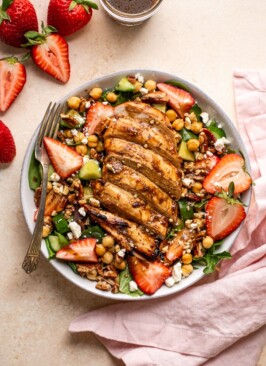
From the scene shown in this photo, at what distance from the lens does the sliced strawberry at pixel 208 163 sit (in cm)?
404

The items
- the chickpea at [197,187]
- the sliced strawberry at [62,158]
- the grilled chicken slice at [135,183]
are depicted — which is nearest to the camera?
the grilled chicken slice at [135,183]

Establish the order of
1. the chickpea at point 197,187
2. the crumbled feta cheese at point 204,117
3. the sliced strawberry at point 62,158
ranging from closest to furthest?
the sliced strawberry at point 62,158
the chickpea at point 197,187
the crumbled feta cheese at point 204,117

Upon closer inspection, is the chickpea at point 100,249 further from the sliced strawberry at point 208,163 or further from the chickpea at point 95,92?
the chickpea at point 95,92

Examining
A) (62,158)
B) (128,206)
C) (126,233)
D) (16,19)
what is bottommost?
(126,233)

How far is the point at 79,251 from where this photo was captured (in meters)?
3.88

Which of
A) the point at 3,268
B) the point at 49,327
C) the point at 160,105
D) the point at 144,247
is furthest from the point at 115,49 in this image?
the point at 49,327

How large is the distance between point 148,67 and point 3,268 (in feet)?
5.65

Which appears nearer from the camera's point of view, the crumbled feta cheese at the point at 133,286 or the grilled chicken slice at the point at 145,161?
the grilled chicken slice at the point at 145,161

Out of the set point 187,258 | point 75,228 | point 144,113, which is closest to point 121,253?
point 75,228

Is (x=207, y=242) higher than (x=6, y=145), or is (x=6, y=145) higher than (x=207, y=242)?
(x=6, y=145)

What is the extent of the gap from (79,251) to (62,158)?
60 centimetres

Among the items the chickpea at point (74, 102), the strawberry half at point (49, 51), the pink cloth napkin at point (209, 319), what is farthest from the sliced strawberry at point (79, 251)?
the strawberry half at point (49, 51)

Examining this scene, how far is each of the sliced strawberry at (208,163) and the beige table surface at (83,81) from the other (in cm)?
47

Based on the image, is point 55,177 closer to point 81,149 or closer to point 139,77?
point 81,149
